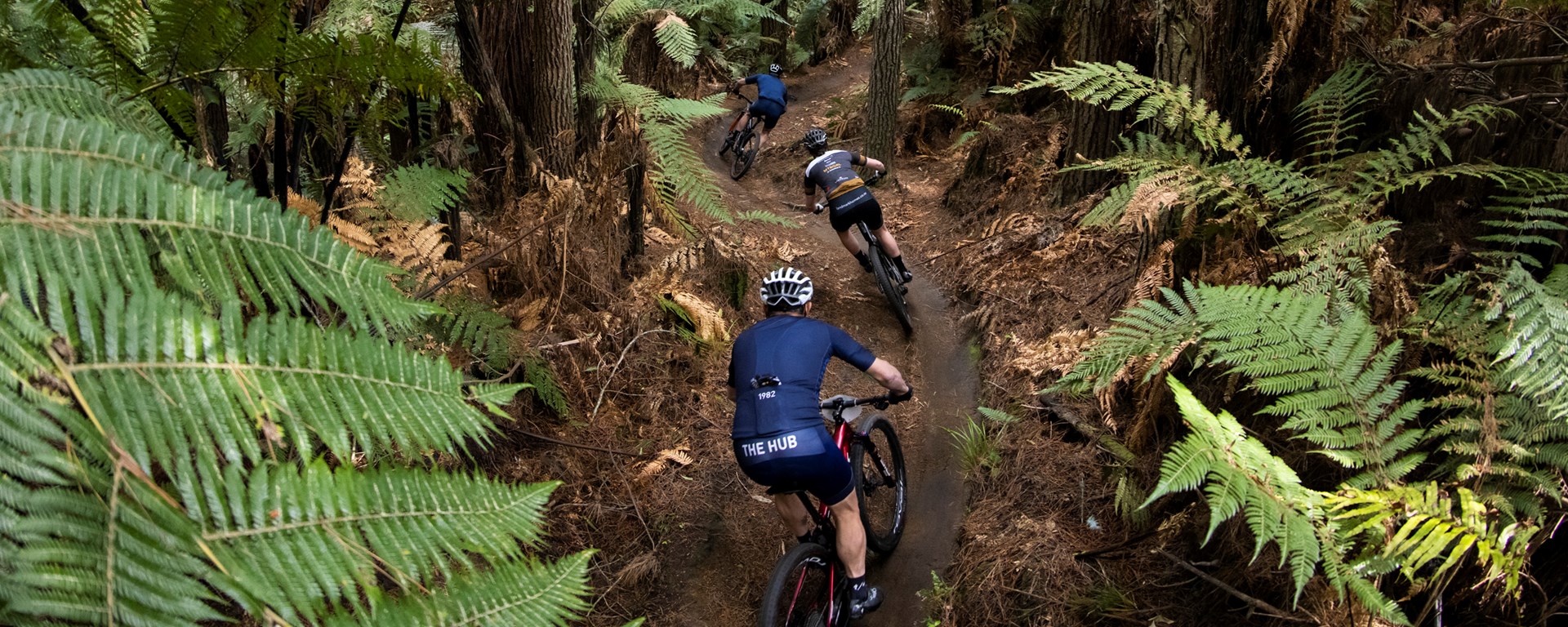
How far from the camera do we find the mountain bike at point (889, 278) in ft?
26.6

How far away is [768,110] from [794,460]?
392 inches

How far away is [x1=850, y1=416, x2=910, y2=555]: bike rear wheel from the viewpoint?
5555mm

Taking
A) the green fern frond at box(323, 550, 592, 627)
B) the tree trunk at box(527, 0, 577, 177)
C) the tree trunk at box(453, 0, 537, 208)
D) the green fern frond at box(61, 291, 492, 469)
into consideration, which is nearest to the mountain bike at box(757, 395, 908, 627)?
the tree trunk at box(527, 0, 577, 177)

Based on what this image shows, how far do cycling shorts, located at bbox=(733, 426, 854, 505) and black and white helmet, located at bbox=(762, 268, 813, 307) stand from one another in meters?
0.87

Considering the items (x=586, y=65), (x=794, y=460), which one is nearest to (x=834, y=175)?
(x=586, y=65)

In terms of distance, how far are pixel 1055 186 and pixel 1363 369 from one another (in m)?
5.70

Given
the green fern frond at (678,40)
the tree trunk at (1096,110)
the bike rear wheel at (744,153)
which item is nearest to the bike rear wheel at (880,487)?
the green fern frond at (678,40)

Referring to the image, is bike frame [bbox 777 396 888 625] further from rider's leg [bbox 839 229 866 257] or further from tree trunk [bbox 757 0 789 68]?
tree trunk [bbox 757 0 789 68]

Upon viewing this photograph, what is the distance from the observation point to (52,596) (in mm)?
1001

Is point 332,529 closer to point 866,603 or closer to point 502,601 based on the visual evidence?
point 502,601

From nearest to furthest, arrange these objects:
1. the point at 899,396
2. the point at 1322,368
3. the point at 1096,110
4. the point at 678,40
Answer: the point at 1322,368 < the point at 899,396 < the point at 678,40 < the point at 1096,110

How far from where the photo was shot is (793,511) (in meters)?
5.02

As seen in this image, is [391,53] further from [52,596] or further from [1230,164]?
[1230,164]

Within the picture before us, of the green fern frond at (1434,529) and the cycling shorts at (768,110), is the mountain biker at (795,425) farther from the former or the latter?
the cycling shorts at (768,110)
